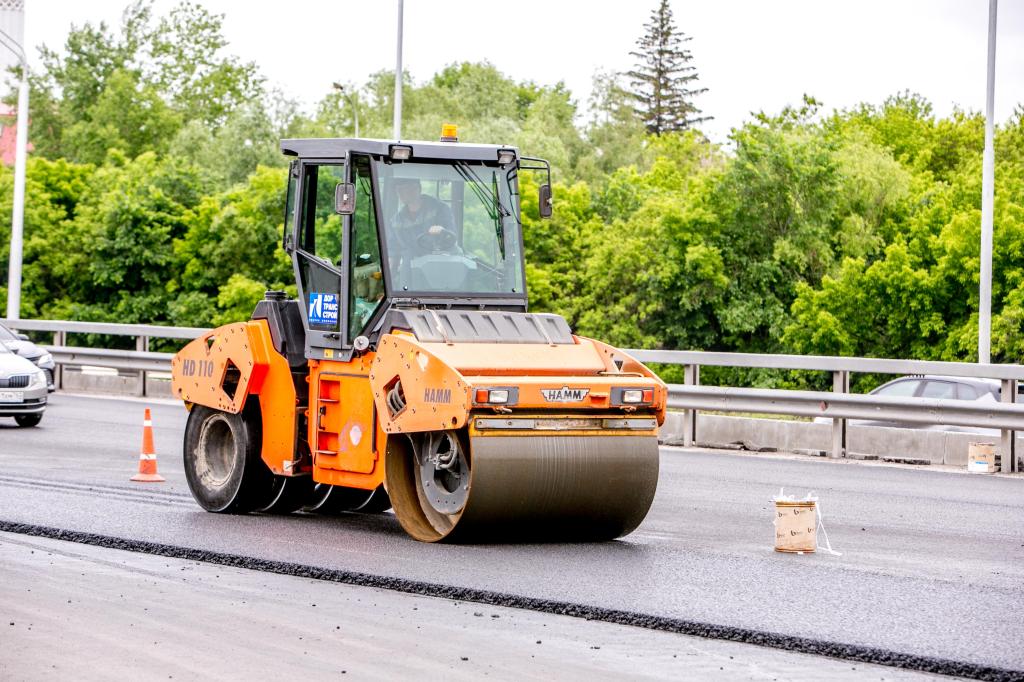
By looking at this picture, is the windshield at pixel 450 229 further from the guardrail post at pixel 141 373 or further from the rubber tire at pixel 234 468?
the guardrail post at pixel 141 373

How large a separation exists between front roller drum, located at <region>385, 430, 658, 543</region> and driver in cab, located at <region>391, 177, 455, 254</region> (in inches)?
56.3

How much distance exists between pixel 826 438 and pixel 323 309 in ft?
25.9

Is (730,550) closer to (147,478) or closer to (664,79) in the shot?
(147,478)

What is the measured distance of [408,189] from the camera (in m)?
11.1

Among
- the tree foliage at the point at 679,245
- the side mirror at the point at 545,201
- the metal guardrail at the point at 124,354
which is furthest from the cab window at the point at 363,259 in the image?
the tree foliage at the point at 679,245

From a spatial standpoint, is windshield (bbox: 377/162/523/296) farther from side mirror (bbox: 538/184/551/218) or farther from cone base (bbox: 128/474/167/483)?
cone base (bbox: 128/474/167/483)

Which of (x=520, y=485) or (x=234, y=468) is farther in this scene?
(x=234, y=468)

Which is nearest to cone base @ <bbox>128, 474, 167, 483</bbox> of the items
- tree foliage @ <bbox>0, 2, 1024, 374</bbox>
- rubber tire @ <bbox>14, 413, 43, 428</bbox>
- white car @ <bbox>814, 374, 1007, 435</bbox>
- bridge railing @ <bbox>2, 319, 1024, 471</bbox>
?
bridge railing @ <bbox>2, 319, 1024, 471</bbox>

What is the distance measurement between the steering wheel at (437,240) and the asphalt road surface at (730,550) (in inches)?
78.1

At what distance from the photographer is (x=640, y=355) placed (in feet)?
63.0

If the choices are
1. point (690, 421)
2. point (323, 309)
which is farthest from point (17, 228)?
point (323, 309)

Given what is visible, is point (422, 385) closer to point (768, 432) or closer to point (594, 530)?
point (594, 530)

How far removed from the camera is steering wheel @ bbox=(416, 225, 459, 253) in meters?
11.1

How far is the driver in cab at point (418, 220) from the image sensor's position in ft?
36.2
